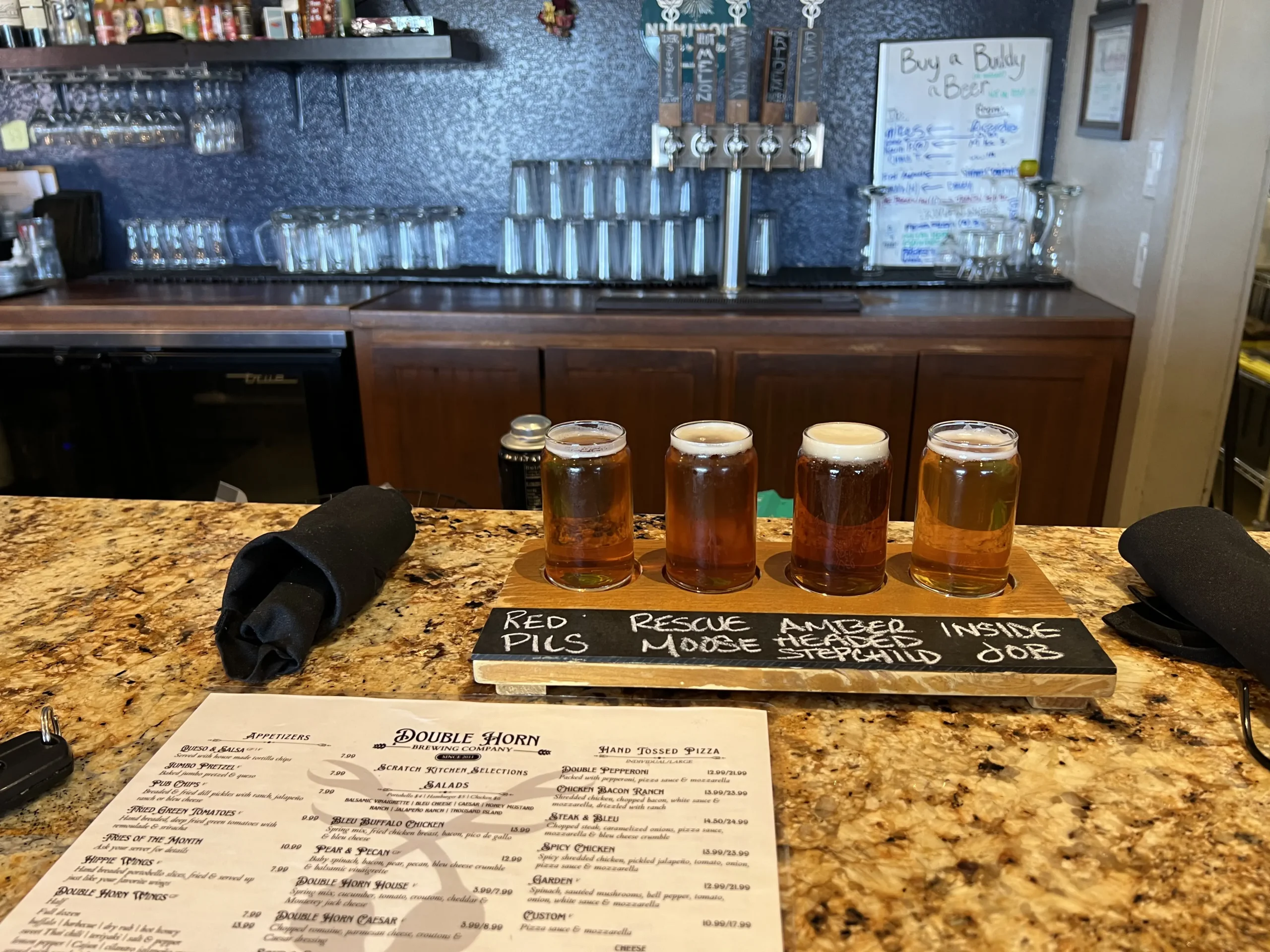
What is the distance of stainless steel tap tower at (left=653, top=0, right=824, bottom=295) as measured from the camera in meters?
2.85

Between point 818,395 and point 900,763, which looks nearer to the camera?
point 900,763

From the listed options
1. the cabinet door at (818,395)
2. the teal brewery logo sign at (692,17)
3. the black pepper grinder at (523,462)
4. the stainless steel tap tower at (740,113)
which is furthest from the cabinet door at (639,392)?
the black pepper grinder at (523,462)

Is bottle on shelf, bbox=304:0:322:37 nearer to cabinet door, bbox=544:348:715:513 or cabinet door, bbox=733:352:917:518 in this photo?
cabinet door, bbox=544:348:715:513

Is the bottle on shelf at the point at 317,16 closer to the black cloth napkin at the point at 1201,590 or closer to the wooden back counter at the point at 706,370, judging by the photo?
the wooden back counter at the point at 706,370

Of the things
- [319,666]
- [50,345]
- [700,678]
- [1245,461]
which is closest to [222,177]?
[50,345]

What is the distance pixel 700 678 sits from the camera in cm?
86

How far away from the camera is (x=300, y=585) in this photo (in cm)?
98

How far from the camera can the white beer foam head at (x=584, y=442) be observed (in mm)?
953

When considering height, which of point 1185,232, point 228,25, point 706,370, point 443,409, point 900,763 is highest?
point 228,25

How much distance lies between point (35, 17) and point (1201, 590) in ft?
11.7

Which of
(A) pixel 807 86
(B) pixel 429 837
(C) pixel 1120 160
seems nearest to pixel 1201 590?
(B) pixel 429 837

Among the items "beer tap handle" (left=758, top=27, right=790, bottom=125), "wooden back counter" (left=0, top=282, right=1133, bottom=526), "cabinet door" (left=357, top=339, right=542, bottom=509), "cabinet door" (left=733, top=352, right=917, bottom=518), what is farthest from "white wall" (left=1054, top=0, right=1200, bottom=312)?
"cabinet door" (left=357, top=339, right=542, bottom=509)

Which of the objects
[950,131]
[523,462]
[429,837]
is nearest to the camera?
[429,837]

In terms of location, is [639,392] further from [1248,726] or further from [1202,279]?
[1248,726]
